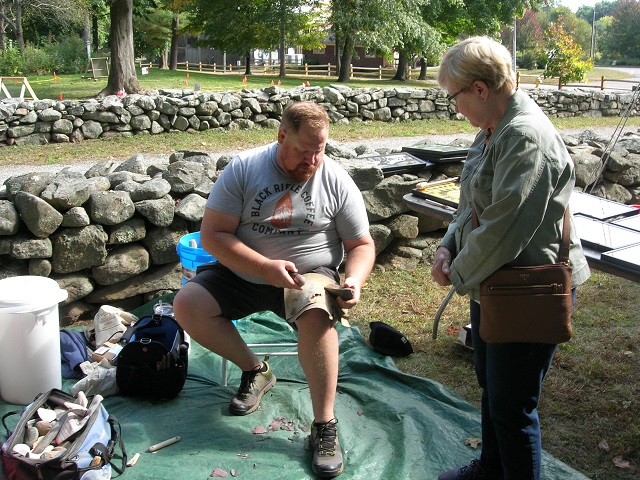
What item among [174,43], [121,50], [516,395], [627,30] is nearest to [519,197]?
[516,395]

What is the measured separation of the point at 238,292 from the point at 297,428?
26.1 inches

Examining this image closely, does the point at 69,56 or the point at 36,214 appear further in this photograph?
the point at 69,56

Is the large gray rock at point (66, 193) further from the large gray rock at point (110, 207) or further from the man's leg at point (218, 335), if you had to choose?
the man's leg at point (218, 335)

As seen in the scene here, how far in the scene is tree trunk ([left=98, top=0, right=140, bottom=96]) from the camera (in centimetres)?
1408

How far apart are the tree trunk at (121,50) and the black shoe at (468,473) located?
523 inches

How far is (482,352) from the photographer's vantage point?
2.20m

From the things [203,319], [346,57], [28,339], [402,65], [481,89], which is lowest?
[28,339]

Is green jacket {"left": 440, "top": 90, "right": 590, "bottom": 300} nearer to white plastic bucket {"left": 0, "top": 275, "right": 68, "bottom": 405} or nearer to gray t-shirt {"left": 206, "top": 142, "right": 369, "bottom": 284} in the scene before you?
gray t-shirt {"left": 206, "top": 142, "right": 369, "bottom": 284}

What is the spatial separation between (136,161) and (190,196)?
96 cm

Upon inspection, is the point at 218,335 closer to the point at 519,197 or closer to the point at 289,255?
the point at 289,255

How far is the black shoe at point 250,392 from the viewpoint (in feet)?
9.68

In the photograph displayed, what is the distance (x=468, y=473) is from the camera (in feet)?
8.11

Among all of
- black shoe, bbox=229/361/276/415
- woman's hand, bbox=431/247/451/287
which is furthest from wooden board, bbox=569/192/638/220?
black shoe, bbox=229/361/276/415

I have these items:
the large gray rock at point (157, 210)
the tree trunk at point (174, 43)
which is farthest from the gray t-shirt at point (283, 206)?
the tree trunk at point (174, 43)
